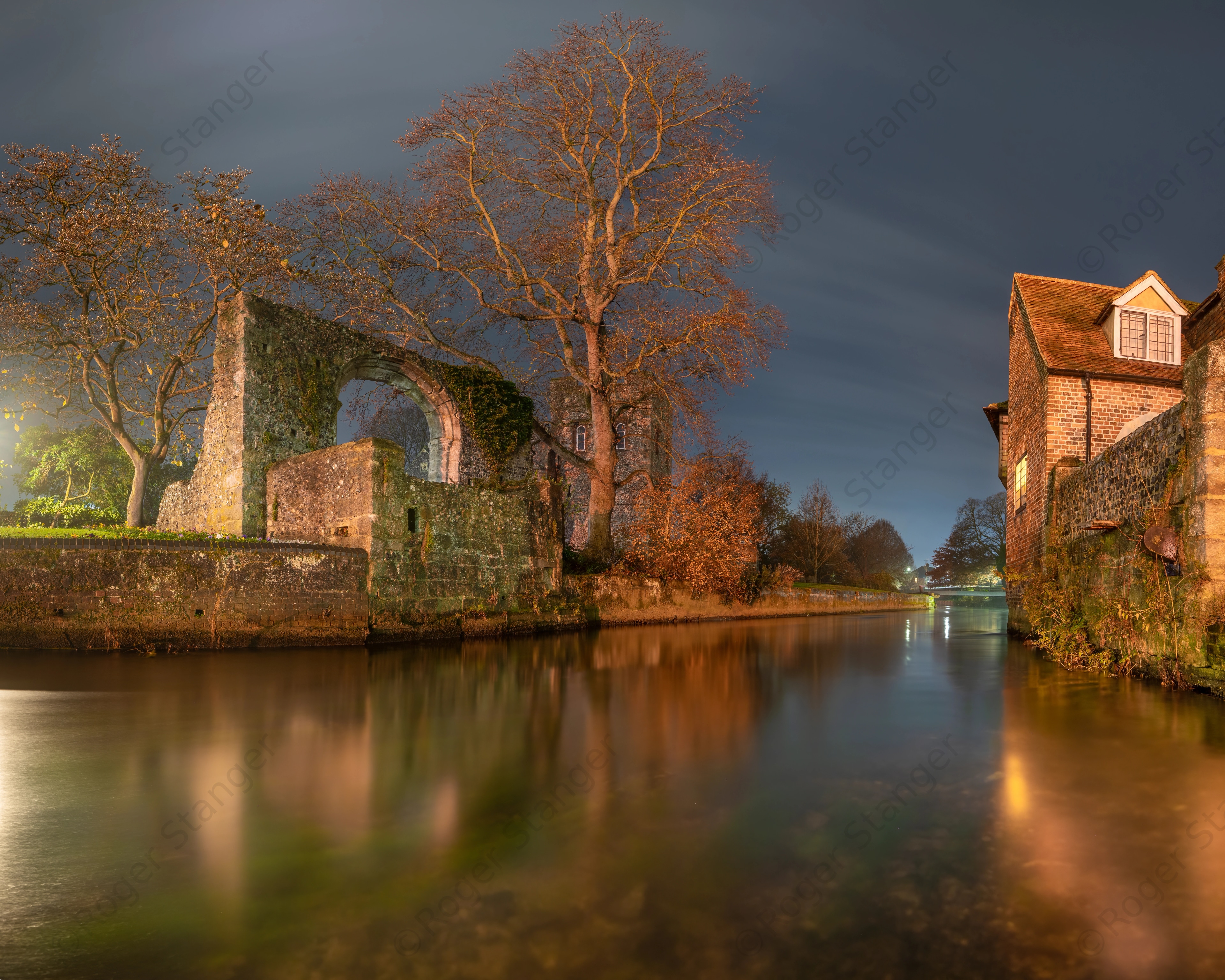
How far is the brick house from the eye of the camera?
15828 mm

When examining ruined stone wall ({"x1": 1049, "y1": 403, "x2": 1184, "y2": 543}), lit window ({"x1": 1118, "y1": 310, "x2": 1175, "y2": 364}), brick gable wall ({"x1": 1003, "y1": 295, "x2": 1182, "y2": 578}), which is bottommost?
ruined stone wall ({"x1": 1049, "y1": 403, "x2": 1184, "y2": 543})

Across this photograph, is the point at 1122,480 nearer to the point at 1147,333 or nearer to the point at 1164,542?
the point at 1164,542

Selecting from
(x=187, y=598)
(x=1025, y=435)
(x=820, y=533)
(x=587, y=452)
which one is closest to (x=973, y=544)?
(x=820, y=533)

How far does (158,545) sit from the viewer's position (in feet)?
35.1

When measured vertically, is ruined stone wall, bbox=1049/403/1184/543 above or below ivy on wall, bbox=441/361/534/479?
below

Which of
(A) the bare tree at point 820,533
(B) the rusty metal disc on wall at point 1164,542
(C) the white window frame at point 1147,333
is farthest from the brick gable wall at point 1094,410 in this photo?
(A) the bare tree at point 820,533

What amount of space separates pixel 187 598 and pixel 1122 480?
13039mm

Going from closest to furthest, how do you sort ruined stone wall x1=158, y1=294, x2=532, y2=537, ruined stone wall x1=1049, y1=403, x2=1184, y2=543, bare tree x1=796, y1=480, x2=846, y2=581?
1. ruined stone wall x1=1049, y1=403, x2=1184, y2=543
2. ruined stone wall x1=158, y1=294, x2=532, y2=537
3. bare tree x1=796, y1=480, x2=846, y2=581

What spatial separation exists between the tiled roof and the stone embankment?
1366 cm

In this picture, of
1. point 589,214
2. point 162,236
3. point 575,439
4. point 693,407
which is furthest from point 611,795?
point 575,439

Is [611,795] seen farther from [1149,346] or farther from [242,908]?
[1149,346]

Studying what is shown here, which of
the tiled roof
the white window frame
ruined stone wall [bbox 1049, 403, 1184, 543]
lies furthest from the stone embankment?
the white window frame

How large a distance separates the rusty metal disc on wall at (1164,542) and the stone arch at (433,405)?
51.8 ft

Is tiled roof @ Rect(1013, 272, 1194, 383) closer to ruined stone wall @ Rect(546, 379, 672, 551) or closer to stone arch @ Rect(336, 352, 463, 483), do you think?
ruined stone wall @ Rect(546, 379, 672, 551)
